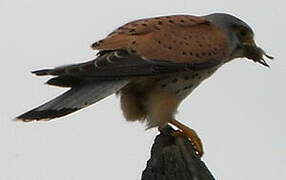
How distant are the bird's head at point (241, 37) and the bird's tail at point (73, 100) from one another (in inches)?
50.6

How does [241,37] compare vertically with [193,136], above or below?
above

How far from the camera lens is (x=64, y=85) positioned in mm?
5160

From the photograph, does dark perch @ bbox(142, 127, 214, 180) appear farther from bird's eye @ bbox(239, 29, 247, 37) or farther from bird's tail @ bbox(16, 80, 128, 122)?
bird's eye @ bbox(239, 29, 247, 37)

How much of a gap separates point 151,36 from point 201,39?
42 cm

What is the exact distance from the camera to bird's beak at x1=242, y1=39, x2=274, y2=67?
6275 mm

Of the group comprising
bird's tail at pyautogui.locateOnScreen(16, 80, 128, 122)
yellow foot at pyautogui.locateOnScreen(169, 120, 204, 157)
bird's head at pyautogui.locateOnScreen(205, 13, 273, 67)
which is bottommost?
yellow foot at pyautogui.locateOnScreen(169, 120, 204, 157)

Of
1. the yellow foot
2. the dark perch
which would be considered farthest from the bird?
the dark perch

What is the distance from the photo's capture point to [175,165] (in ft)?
13.2

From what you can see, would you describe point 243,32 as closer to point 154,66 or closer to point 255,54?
point 255,54

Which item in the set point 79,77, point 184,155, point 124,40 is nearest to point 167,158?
point 184,155

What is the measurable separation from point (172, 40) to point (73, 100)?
1.21 metres

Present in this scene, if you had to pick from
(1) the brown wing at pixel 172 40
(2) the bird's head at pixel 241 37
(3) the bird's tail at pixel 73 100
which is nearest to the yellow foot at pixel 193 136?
(3) the bird's tail at pixel 73 100

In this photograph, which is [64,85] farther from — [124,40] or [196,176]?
[196,176]

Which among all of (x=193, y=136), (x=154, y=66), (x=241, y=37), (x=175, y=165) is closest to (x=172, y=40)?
(x=154, y=66)
